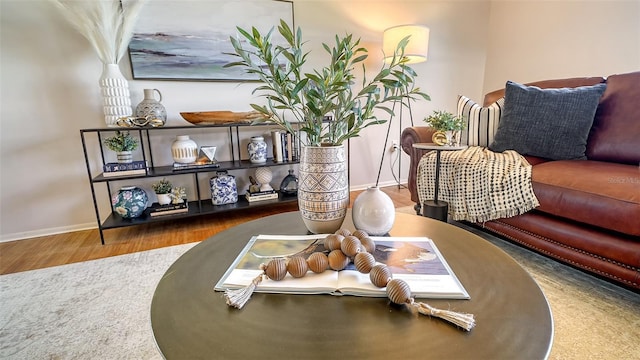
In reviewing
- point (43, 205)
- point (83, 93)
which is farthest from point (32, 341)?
point (83, 93)

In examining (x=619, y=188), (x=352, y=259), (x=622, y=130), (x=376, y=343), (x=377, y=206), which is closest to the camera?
(x=376, y=343)

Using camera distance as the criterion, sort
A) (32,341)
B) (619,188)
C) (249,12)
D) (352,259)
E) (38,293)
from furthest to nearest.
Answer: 1. (249,12)
2. (38,293)
3. (619,188)
4. (32,341)
5. (352,259)

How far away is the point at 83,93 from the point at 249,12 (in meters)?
1.29

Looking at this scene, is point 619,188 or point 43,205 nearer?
point 619,188

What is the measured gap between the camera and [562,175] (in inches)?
55.7

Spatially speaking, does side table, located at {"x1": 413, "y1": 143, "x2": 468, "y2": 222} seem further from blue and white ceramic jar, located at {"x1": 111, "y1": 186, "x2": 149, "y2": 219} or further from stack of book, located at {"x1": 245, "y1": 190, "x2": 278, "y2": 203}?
blue and white ceramic jar, located at {"x1": 111, "y1": 186, "x2": 149, "y2": 219}

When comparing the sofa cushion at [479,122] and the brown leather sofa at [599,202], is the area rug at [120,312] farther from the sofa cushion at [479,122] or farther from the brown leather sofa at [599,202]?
the sofa cushion at [479,122]

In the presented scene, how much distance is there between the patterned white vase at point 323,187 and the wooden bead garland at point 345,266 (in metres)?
0.10

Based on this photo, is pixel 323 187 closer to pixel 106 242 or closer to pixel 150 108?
pixel 150 108

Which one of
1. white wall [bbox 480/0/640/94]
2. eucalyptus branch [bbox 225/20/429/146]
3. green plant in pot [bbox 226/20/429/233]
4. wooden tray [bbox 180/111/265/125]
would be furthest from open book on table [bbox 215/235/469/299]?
white wall [bbox 480/0/640/94]

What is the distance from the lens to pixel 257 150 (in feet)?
7.67

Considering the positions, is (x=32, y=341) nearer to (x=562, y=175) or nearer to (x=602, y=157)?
(x=562, y=175)

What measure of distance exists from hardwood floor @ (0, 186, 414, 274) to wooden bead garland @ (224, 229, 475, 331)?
57.0 inches

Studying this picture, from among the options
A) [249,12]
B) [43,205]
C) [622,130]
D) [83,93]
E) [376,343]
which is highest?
[249,12]
